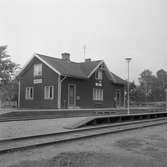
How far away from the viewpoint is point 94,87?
90.4ft

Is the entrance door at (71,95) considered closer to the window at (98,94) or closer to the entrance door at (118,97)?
the window at (98,94)

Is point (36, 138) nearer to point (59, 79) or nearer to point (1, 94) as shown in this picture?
point (59, 79)

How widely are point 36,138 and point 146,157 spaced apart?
395 centimetres

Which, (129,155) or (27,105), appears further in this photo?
(27,105)

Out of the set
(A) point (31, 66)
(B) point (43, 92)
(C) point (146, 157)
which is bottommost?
(C) point (146, 157)

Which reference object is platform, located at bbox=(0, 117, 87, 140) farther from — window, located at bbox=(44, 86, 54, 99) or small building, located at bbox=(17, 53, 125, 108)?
window, located at bbox=(44, 86, 54, 99)

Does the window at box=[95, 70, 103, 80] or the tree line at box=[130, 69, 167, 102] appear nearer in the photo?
the window at box=[95, 70, 103, 80]

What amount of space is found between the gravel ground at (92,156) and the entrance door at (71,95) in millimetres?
16188

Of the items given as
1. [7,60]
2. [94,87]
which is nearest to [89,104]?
[94,87]

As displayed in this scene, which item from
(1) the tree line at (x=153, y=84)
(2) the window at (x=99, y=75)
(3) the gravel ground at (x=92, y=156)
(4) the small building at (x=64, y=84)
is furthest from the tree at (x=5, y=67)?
(1) the tree line at (x=153, y=84)

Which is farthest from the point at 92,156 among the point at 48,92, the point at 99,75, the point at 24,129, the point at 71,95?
the point at 99,75

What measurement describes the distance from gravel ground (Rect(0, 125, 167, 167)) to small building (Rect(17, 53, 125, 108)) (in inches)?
617

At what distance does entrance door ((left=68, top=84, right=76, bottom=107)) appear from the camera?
24.5 meters

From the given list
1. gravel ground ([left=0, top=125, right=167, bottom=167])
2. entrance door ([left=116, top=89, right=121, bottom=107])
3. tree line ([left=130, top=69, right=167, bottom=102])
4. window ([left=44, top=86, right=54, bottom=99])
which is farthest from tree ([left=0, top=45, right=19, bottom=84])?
tree line ([left=130, top=69, right=167, bottom=102])
